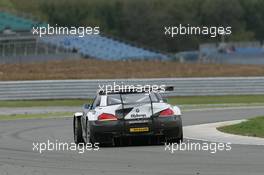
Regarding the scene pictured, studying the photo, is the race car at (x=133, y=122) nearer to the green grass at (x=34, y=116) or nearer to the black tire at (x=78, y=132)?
the black tire at (x=78, y=132)

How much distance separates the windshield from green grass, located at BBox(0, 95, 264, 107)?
17.4 meters

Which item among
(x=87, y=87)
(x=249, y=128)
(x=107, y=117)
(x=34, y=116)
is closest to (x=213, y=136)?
(x=249, y=128)

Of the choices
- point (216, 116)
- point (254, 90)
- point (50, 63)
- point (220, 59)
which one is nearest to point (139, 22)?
point (220, 59)

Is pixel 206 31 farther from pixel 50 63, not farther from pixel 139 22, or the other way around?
pixel 50 63

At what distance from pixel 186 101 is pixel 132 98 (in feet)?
60.4

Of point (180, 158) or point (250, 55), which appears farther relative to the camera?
point (250, 55)

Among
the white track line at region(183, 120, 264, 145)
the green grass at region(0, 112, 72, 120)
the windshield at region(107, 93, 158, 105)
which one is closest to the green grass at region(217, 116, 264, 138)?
the white track line at region(183, 120, 264, 145)

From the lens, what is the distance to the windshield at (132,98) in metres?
16.3

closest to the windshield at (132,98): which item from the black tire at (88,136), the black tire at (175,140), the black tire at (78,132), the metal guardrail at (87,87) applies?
the black tire at (88,136)

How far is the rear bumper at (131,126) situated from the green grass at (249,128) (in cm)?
256

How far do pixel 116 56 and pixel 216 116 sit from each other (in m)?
33.1

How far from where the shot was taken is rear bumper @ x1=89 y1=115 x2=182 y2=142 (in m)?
15.9

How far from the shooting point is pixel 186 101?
114 ft

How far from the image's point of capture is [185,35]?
6856 cm
